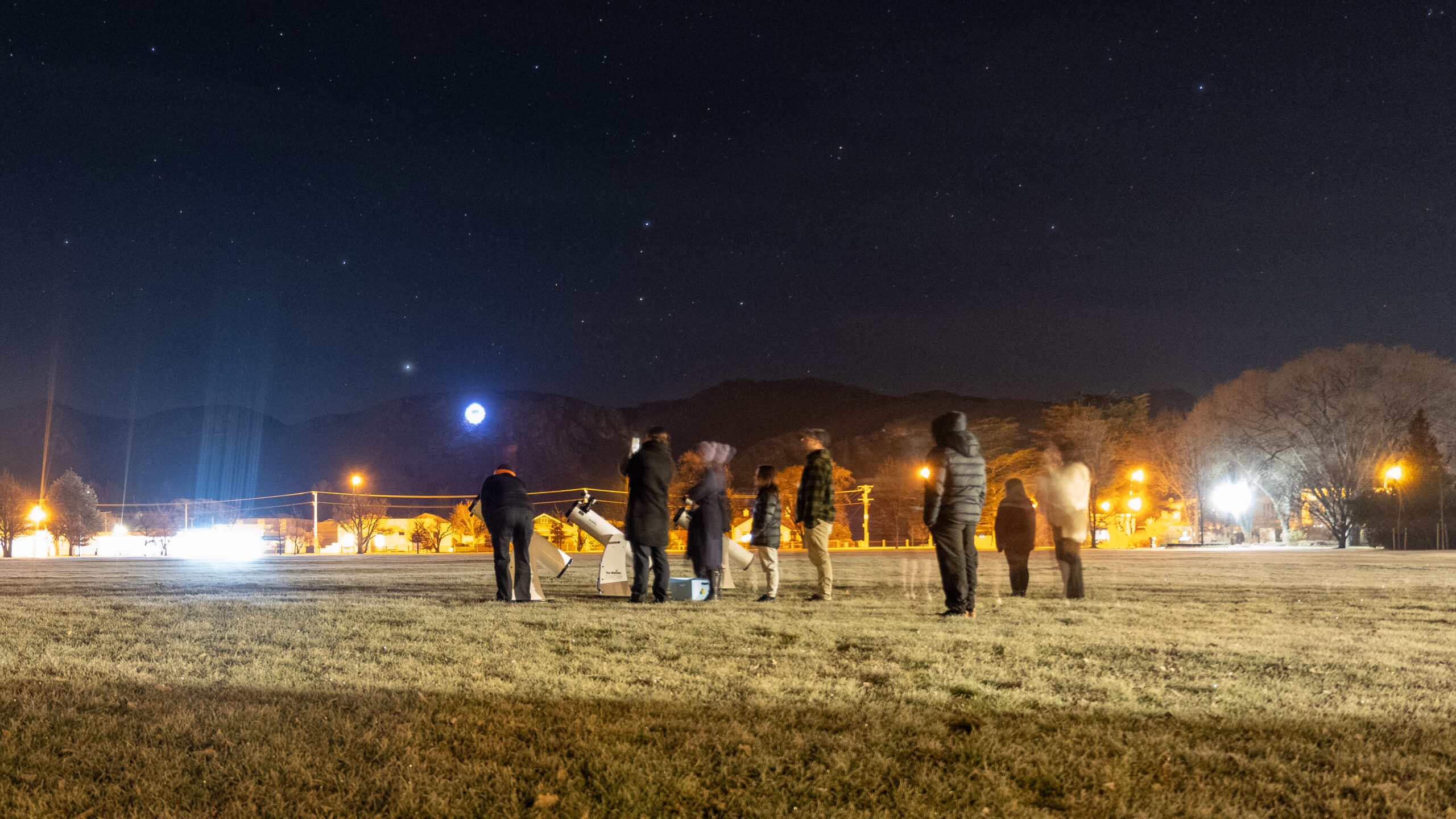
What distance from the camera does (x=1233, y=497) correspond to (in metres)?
63.7

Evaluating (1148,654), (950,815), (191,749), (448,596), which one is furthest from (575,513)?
A: (950,815)

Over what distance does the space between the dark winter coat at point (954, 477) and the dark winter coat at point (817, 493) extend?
1449 mm

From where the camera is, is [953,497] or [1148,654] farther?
[953,497]

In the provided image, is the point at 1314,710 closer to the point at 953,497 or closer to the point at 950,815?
the point at 950,815

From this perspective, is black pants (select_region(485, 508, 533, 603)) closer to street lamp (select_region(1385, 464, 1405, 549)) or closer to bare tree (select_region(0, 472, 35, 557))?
street lamp (select_region(1385, 464, 1405, 549))

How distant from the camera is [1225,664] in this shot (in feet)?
18.4

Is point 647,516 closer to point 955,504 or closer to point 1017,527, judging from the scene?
point 955,504

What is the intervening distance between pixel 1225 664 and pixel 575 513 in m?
7.39

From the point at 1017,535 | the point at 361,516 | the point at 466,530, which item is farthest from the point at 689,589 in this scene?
the point at 466,530

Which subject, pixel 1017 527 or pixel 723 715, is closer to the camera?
pixel 723 715

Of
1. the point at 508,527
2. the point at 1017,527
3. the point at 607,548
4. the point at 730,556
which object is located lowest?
the point at 730,556

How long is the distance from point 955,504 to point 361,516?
69563 mm

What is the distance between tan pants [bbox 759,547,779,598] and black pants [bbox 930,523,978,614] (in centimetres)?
197

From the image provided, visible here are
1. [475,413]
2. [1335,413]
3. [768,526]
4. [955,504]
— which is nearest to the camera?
[955,504]
